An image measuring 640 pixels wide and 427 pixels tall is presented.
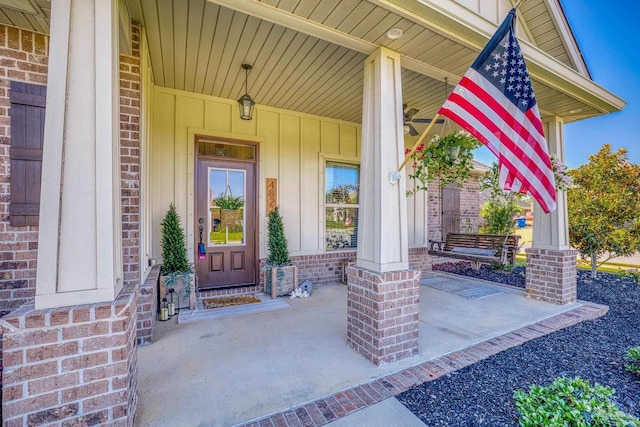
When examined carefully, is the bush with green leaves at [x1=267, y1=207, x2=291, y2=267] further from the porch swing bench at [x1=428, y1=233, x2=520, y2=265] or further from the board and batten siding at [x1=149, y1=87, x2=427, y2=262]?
the porch swing bench at [x1=428, y1=233, x2=520, y2=265]

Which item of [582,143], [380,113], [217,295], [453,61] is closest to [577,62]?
[453,61]

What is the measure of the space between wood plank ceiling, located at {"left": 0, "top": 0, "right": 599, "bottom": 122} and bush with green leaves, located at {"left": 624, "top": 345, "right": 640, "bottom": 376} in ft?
9.76

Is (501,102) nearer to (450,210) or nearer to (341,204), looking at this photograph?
(341,204)

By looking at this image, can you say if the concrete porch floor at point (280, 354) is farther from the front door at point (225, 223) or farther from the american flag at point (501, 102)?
the american flag at point (501, 102)

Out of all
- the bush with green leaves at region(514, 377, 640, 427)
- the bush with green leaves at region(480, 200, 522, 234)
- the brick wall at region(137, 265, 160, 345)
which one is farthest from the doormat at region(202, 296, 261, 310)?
the bush with green leaves at region(480, 200, 522, 234)

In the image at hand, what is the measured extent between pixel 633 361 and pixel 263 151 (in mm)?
5106

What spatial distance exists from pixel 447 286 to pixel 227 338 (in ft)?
12.9

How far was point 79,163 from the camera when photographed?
156 centimetres

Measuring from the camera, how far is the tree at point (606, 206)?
5.13 metres

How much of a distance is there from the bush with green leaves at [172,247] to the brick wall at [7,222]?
57.7 inches

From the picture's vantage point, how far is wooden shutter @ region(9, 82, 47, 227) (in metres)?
2.44

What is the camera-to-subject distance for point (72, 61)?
5.12 ft

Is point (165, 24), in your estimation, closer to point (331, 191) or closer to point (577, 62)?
point (331, 191)

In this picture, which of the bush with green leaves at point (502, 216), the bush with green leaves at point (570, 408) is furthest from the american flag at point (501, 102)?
the bush with green leaves at point (502, 216)
